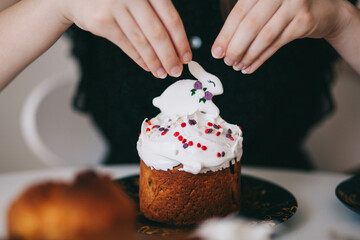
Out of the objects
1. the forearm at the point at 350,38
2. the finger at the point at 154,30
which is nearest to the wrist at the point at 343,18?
the forearm at the point at 350,38

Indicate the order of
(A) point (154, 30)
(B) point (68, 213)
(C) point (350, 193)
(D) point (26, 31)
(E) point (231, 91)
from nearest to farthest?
(B) point (68, 213), (A) point (154, 30), (C) point (350, 193), (D) point (26, 31), (E) point (231, 91)

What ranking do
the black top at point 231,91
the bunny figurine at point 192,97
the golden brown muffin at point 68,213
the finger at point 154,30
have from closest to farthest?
1. the golden brown muffin at point 68,213
2. the finger at point 154,30
3. the bunny figurine at point 192,97
4. the black top at point 231,91

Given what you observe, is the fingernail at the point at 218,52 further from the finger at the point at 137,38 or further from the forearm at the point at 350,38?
the forearm at the point at 350,38

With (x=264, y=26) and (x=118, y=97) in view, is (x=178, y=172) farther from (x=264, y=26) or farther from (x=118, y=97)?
(x=118, y=97)

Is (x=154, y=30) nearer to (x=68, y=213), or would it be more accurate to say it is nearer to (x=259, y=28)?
(x=259, y=28)

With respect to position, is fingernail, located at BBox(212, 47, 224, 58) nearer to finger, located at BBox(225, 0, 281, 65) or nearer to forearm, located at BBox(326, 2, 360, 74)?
finger, located at BBox(225, 0, 281, 65)

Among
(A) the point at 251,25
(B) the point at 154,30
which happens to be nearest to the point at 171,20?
(B) the point at 154,30
